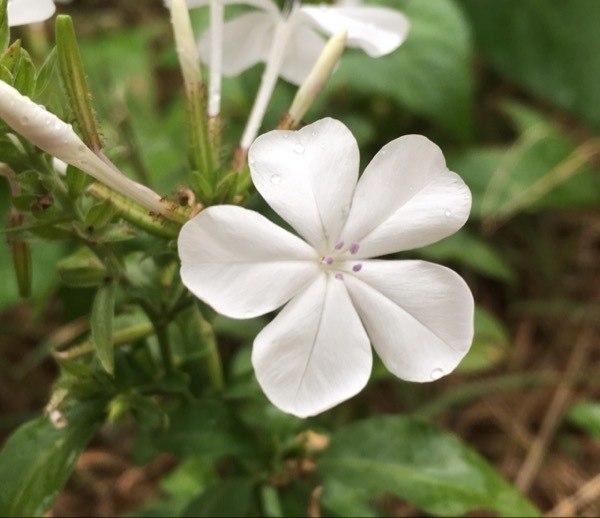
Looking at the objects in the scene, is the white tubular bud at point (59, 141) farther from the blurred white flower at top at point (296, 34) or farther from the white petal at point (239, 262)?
the blurred white flower at top at point (296, 34)

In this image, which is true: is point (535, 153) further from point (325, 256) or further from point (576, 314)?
point (325, 256)

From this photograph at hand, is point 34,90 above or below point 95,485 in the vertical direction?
above

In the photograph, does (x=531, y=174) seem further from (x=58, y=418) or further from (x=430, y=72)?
(x=58, y=418)

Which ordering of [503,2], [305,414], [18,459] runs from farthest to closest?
[503,2] → [18,459] → [305,414]

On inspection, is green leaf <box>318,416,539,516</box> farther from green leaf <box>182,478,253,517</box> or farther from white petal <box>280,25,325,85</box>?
white petal <box>280,25,325,85</box>

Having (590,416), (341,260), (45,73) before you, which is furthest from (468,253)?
(45,73)

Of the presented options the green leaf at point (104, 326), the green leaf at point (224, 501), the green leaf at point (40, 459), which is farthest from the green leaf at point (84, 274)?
the green leaf at point (224, 501)

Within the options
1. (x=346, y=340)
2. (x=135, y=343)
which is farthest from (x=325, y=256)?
(x=135, y=343)

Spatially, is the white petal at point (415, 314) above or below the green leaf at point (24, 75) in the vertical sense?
below
